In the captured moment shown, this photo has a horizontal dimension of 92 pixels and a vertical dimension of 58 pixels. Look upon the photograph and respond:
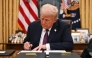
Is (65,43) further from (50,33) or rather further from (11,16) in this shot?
(11,16)

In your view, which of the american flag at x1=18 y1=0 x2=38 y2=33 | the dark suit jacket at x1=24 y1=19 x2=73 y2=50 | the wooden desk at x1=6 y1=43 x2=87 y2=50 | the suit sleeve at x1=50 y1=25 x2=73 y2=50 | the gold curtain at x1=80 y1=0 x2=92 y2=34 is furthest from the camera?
the american flag at x1=18 y1=0 x2=38 y2=33

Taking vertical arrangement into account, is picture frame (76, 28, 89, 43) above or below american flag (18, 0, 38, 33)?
below

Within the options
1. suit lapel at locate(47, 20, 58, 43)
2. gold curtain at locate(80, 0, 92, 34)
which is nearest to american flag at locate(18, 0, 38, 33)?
gold curtain at locate(80, 0, 92, 34)

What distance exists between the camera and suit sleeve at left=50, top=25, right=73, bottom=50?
294cm

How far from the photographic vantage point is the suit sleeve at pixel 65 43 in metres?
2.94

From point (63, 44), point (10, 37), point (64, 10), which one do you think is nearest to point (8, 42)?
point (10, 37)

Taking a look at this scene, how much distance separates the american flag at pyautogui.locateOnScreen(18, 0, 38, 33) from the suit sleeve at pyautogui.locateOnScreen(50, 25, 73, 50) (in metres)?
2.60

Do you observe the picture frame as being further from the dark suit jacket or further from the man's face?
the man's face


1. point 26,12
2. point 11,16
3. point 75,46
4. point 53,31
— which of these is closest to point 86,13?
point 75,46

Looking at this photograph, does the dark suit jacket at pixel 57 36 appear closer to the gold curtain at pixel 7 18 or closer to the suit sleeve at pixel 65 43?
the suit sleeve at pixel 65 43

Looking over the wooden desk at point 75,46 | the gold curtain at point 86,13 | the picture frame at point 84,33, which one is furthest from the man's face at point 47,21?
the gold curtain at point 86,13

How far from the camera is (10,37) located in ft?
17.7

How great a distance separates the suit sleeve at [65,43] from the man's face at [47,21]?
239mm

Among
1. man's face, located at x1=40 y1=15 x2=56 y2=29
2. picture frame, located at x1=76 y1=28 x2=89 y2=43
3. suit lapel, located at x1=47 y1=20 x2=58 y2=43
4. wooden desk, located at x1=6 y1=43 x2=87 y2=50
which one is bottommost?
wooden desk, located at x1=6 y1=43 x2=87 y2=50
